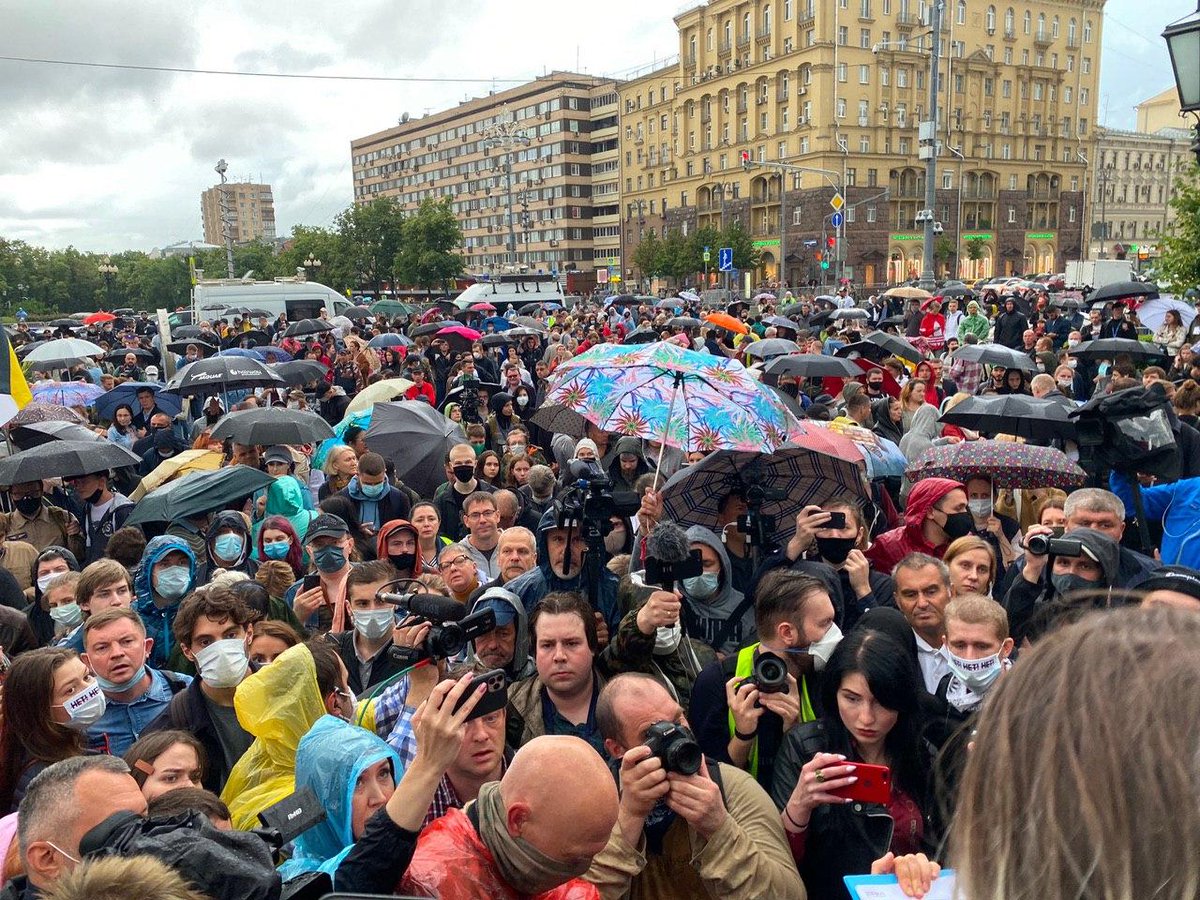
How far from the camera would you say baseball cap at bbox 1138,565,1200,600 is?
3.40 metres

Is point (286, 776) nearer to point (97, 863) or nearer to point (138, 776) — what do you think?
point (138, 776)

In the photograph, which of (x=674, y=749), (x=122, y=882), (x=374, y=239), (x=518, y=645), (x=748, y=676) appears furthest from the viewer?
(x=374, y=239)

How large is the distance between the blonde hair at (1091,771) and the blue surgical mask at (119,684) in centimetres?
394

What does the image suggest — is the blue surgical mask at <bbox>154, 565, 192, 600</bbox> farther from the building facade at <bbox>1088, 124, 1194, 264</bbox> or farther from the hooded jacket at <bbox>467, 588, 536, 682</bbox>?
the building facade at <bbox>1088, 124, 1194, 264</bbox>

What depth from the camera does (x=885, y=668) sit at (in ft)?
10.0

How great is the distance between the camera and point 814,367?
10.6m

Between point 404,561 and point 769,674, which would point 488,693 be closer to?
point 769,674

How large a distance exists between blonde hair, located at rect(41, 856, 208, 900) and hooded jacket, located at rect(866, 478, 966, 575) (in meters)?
4.43

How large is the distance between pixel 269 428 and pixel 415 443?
4.16 feet

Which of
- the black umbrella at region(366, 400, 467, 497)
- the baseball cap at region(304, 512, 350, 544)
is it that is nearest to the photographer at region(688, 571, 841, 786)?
the baseball cap at region(304, 512, 350, 544)

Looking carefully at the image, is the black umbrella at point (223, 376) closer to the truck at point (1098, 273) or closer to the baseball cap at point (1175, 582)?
the baseball cap at point (1175, 582)

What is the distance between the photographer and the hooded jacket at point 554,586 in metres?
4.72

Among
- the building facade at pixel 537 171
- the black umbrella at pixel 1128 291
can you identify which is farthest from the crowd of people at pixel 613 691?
the building facade at pixel 537 171

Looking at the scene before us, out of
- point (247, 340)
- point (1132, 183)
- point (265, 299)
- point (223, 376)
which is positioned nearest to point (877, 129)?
point (1132, 183)
